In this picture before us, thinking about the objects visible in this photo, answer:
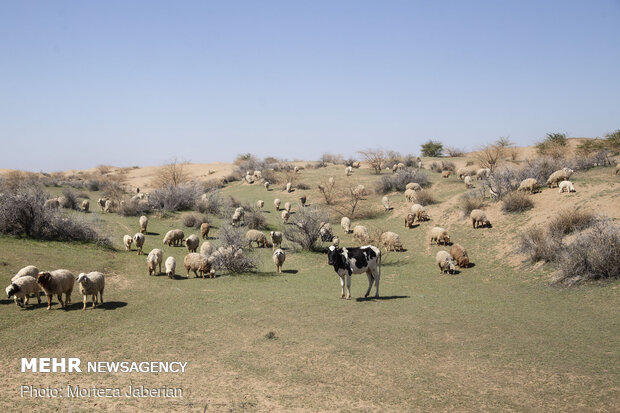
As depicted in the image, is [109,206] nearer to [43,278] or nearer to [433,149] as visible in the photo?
[43,278]

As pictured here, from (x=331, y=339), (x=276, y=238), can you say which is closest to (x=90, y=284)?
(x=331, y=339)

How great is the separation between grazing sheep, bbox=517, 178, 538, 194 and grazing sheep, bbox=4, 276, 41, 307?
2223 cm

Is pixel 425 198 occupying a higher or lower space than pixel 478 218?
higher

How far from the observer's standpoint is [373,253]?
13445mm

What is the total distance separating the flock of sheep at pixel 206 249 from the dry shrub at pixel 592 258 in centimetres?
419

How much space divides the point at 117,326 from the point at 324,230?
13561 mm

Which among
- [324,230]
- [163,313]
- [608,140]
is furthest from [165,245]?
[608,140]

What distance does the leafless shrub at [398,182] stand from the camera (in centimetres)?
3362

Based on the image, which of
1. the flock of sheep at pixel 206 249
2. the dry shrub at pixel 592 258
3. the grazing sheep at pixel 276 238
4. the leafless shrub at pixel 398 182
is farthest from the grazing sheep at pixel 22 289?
the leafless shrub at pixel 398 182

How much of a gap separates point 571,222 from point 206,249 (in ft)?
50.4

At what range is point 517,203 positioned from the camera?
2156cm

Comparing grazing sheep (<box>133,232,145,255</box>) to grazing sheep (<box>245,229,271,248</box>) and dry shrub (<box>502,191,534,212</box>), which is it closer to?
grazing sheep (<box>245,229,271,248</box>)

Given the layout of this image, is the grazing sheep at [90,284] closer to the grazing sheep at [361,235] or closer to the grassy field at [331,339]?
the grassy field at [331,339]

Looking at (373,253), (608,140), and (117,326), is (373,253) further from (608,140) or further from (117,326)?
(608,140)
